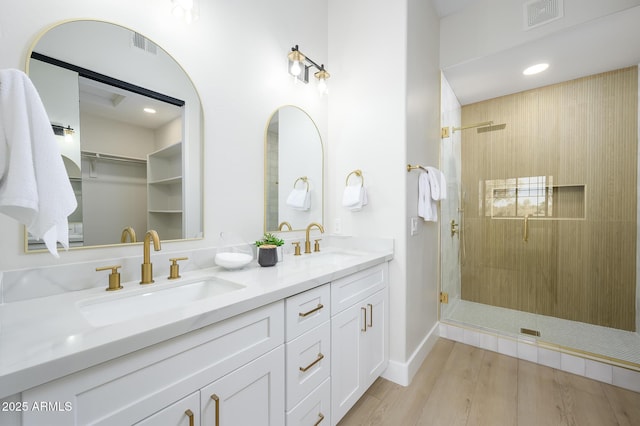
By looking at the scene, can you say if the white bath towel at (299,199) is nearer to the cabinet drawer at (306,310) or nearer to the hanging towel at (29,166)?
the cabinet drawer at (306,310)

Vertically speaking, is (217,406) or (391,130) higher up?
(391,130)

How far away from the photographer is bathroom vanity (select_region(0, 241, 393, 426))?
20.5 inches

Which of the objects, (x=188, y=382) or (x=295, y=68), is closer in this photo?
(x=188, y=382)

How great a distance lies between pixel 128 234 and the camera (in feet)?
3.59

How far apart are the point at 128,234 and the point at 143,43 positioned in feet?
2.76

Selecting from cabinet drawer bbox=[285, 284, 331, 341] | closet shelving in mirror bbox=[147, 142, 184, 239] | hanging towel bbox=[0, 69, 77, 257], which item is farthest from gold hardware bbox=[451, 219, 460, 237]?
hanging towel bbox=[0, 69, 77, 257]

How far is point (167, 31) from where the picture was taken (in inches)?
47.3

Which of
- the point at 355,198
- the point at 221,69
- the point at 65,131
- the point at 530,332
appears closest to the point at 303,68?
the point at 221,69

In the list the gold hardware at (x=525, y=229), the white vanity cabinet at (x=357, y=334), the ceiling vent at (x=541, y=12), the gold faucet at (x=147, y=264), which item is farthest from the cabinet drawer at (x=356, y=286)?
the ceiling vent at (x=541, y=12)

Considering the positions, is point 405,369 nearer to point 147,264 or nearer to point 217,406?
point 217,406

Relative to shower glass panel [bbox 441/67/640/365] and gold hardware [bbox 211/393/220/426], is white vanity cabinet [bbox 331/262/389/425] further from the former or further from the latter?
shower glass panel [bbox 441/67/640/365]

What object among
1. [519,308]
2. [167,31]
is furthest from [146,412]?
[519,308]

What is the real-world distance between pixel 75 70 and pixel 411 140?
1.81m

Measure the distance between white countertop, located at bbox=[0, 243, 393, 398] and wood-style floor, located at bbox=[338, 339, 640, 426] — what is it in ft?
3.46
